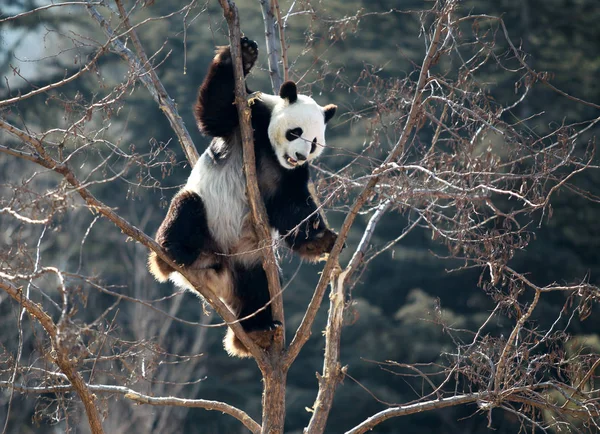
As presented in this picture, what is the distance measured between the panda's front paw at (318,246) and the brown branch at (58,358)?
2310mm

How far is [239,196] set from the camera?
261 inches

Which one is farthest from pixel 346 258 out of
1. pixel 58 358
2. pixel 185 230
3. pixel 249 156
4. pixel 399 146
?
pixel 58 358

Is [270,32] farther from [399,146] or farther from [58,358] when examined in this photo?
[58,358]

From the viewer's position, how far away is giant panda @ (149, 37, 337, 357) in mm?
6152

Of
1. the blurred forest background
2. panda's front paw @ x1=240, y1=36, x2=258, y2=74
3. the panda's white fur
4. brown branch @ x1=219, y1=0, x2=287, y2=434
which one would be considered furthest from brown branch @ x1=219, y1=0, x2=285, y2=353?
the blurred forest background

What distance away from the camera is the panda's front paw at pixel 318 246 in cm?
627

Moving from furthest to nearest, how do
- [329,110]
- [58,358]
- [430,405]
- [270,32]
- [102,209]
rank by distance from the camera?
[270,32], [329,110], [430,405], [102,209], [58,358]

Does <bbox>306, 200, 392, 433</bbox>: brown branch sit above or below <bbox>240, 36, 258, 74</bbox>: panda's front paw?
below

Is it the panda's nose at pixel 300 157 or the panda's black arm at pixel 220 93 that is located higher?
the panda's black arm at pixel 220 93

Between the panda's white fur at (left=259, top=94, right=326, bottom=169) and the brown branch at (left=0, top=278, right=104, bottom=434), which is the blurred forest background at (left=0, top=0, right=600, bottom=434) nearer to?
the panda's white fur at (left=259, top=94, right=326, bottom=169)

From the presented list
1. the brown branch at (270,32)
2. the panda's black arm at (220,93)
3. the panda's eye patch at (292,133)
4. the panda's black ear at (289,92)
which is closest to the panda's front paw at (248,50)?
the panda's black arm at (220,93)

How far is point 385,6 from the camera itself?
854 inches

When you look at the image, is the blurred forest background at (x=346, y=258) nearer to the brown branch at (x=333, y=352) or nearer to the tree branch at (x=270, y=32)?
the tree branch at (x=270, y=32)

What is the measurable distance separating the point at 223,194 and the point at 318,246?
94 centimetres
